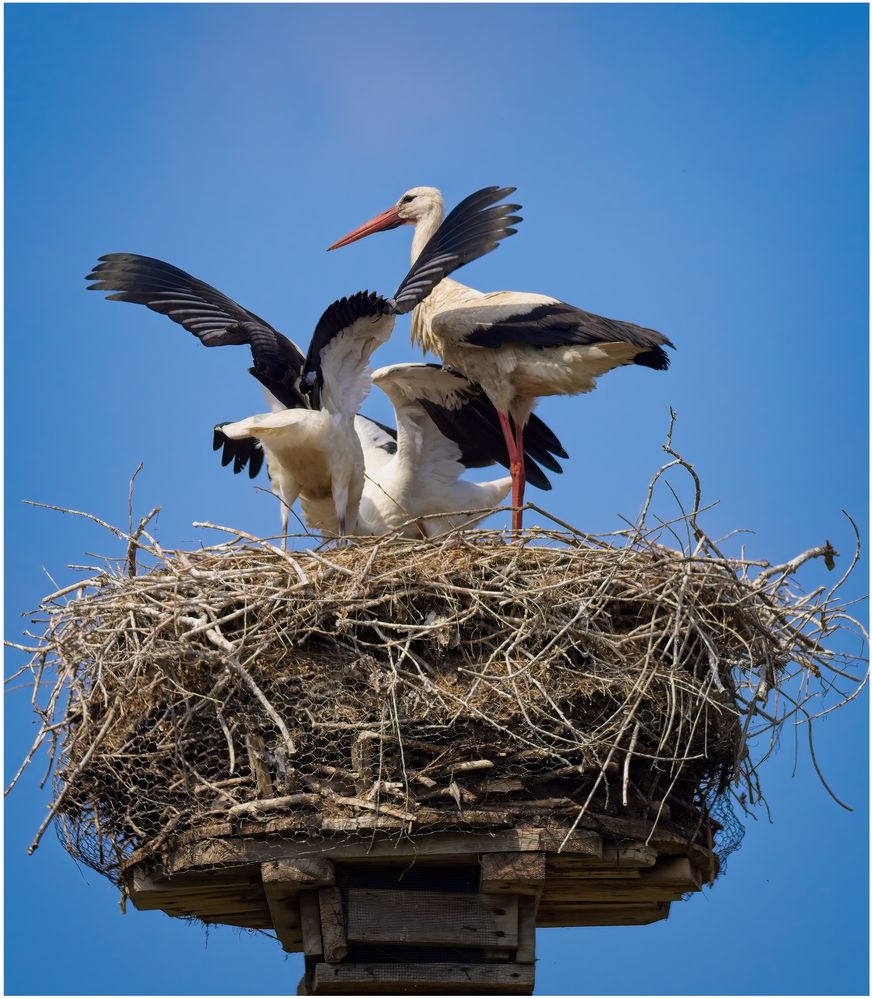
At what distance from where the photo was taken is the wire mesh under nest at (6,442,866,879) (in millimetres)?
5504

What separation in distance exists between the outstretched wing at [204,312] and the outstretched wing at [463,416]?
Result: 1.05 meters

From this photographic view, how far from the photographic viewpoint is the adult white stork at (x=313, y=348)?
24.0ft

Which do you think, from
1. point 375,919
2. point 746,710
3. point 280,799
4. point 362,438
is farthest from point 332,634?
point 362,438

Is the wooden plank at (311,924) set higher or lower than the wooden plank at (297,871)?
lower

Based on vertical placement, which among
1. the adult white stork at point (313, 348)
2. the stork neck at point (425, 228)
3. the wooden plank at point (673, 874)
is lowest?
the wooden plank at point (673, 874)

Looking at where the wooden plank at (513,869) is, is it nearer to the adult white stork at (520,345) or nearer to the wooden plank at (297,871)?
the wooden plank at (297,871)

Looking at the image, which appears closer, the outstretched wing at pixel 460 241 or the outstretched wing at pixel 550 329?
the outstretched wing at pixel 460 241

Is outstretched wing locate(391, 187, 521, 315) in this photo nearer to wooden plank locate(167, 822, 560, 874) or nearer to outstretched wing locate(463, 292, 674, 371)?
outstretched wing locate(463, 292, 674, 371)

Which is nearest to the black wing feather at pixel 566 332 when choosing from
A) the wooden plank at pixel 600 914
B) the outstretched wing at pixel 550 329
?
the outstretched wing at pixel 550 329

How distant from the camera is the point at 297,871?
17.9ft

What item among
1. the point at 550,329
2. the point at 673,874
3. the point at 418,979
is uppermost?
the point at 550,329

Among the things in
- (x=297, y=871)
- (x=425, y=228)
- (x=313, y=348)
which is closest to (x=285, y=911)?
(x=297, y=871)

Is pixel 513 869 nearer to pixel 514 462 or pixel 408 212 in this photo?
pixel 514 462

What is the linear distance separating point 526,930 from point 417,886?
41cm
